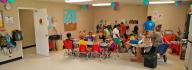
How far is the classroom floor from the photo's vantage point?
15.6 feet

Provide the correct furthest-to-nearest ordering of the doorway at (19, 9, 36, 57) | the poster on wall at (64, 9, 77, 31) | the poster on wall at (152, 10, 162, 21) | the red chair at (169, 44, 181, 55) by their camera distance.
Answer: the poster on wall at (64, 9, 77, 31)
the poster on wall at (152, 10, 162, 21)
the doorway at (19, 9, 36, 57)
the red chair at (169, 44, 181, 55)

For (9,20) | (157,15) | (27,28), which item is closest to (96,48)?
(9,20)

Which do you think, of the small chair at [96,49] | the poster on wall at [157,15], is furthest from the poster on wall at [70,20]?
the poster on wall at [157,15]

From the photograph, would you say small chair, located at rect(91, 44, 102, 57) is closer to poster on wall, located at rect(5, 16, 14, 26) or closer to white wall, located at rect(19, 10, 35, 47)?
poster on wall, located at rect(5, 16, 14, 26)

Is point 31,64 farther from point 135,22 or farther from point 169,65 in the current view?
point 135,22

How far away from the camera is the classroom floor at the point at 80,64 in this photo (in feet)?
15.6

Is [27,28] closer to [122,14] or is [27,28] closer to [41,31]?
[41,31]

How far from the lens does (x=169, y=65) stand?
5.04m

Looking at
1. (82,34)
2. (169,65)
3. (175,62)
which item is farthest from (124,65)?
(82,34)

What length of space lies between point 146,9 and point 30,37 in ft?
22.9

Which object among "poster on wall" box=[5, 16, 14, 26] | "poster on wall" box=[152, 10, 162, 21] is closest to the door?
"poster on wall" box=[5, 16, 14, 26]

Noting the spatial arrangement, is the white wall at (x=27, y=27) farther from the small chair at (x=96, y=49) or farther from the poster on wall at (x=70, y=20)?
the small chair at (x=96, y=49)

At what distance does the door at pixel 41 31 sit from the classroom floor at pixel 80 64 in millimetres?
541

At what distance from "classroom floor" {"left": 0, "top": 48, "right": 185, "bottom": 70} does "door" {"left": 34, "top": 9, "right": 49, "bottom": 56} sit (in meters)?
0.54
